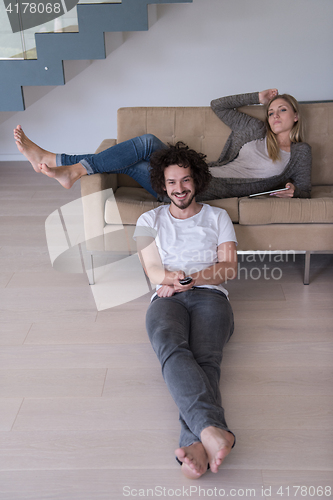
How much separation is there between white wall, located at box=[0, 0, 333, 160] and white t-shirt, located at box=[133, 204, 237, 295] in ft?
8.16

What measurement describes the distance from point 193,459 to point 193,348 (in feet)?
1.38

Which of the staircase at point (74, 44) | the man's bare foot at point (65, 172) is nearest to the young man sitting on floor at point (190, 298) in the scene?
the man's bare foot at point (65, 172)

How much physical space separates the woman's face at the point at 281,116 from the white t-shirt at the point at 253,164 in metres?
0.12

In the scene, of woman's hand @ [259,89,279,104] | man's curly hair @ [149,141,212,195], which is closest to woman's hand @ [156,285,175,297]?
man's curly hair @ [149,141,212,195]

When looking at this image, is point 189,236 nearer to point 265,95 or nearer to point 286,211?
point 286,211

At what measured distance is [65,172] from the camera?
224 centimetres

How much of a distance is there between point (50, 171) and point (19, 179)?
2036mm

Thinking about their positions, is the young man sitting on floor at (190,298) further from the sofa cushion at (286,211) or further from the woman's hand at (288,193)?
the woman's hand at (288,193)

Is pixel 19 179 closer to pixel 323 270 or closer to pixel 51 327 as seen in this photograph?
pixel 51 327

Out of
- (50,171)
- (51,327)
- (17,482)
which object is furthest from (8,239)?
(17,482)

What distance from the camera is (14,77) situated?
11.1 ft

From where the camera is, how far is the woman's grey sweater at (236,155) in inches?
93.7

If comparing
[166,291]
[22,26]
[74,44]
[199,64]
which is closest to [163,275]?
[166,291]

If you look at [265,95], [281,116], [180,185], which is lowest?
[180,185]
